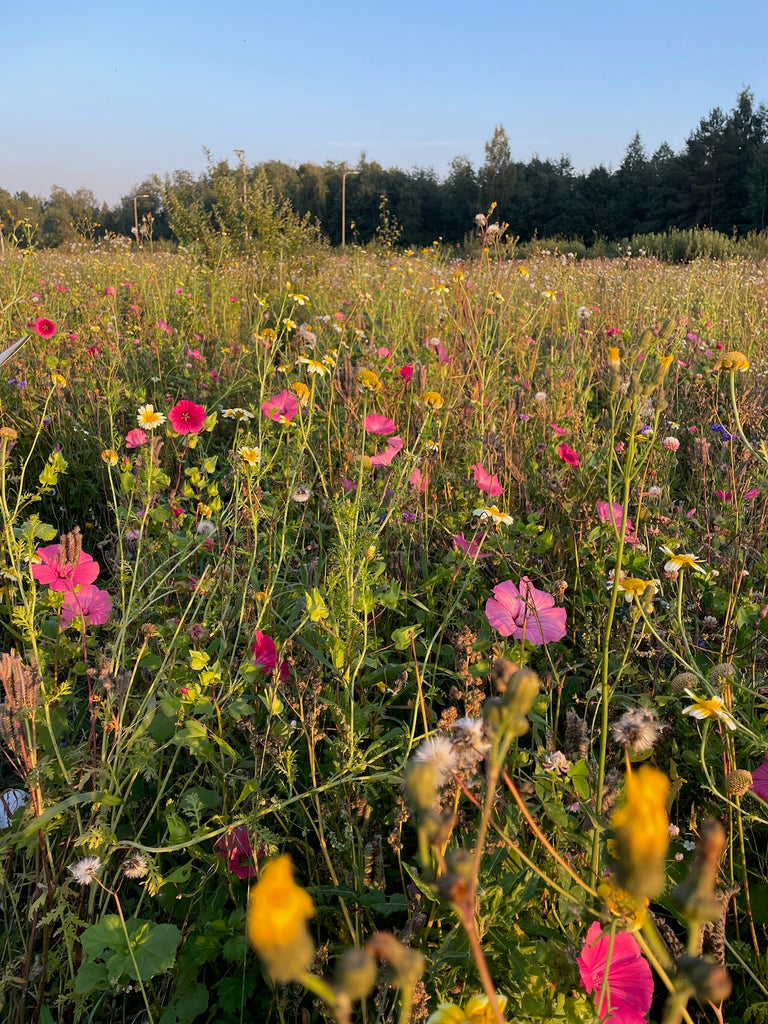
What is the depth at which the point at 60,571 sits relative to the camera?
1.17 metres

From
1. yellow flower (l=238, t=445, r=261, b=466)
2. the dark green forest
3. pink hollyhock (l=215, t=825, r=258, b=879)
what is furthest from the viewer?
the dark green forest

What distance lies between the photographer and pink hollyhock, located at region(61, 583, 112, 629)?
1.17 meters

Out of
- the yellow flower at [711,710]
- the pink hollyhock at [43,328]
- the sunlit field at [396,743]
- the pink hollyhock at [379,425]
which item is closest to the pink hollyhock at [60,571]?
the sunlit field at [396,743]

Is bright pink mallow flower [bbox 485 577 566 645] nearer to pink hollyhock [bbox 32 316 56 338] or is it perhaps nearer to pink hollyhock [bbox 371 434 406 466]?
pink hollyhock [bbox 371 434 406 466]

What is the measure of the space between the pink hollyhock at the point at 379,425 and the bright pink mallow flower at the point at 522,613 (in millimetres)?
757

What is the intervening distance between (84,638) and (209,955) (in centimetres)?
52

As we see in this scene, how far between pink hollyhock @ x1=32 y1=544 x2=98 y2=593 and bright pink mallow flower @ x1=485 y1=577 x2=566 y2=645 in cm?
72

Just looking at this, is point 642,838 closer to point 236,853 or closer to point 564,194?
point 236,853

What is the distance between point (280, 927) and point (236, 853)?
0.82 m

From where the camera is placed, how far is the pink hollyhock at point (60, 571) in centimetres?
116

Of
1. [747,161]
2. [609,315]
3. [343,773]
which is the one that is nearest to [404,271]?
[609,315]

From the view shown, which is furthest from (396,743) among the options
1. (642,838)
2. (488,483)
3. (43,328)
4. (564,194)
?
(564,194)

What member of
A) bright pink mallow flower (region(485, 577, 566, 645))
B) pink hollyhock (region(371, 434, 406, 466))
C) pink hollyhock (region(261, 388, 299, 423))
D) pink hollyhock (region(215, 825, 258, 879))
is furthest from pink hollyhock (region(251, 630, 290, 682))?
pink hollyhock (region(261, 388, 299, 423))

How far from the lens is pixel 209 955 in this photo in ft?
2.95
